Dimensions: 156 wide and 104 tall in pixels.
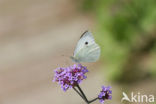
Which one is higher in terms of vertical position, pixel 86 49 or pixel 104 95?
pixel 86 49

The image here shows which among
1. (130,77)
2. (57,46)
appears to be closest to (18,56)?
(57,46)

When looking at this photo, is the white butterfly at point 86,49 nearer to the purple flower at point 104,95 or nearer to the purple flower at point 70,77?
the purple flower at point 70,77

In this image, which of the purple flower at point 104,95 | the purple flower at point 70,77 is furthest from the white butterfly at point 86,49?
the purple flower at point 104,95

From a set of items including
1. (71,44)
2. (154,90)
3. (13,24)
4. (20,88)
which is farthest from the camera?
(13,24)

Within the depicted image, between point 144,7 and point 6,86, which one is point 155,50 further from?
point 6,86

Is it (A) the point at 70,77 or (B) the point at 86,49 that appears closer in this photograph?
(A) the point at 70,77

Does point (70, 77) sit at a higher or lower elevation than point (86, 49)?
lower

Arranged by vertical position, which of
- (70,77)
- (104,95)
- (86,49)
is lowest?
(104,95)
